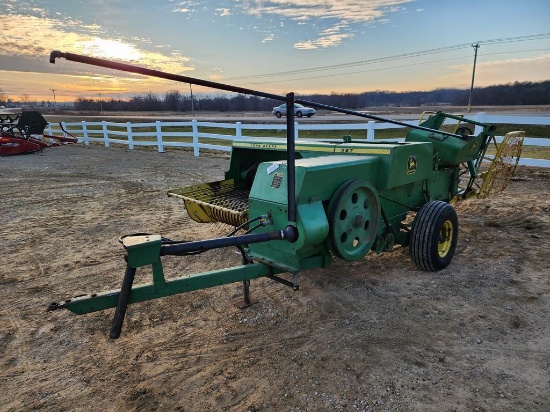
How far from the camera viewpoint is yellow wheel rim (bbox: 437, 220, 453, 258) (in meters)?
4.05

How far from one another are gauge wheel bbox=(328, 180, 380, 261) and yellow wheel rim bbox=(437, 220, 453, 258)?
1.10 m

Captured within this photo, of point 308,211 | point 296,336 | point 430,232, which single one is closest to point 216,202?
point 308,211

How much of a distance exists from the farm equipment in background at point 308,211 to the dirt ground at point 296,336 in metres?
0.41

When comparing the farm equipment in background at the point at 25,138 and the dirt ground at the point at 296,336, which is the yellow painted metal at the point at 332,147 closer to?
the dirt ground at the point at 296,336

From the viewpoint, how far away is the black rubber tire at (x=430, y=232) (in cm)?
376

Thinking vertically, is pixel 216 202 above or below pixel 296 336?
above

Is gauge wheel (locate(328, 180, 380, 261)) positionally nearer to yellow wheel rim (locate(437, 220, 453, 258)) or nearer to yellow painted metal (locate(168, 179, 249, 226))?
yellow painted metal (locate(168, 179, 249, 226))

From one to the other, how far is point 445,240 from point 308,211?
6.78ft

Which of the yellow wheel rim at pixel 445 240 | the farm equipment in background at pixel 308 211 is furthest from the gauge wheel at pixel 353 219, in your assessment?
the yellow wheel rim at pixel 445 240

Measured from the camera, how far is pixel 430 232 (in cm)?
373

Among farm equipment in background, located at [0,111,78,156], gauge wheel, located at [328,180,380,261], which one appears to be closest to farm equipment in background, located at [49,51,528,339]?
gauge wheel, located at [328,180,380,261]

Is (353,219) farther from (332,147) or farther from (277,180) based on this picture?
(332,147)

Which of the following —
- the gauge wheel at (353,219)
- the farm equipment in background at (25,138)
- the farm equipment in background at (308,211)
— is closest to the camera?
the farm equipment in background at (308,211)

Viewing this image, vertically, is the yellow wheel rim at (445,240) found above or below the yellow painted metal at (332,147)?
below
